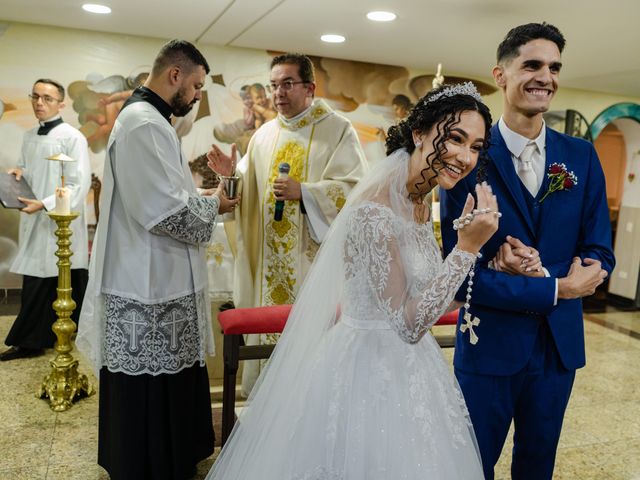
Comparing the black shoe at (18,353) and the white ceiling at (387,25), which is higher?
the white ceiling at (387,25)

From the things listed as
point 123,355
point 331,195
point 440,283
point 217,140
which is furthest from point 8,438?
point 217,140

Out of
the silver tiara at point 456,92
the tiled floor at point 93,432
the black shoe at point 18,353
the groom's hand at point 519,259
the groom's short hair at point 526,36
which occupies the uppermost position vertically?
the groom's short hair at point 526,36

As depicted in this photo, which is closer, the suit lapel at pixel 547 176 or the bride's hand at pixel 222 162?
the suit lapel at pixel 547 176

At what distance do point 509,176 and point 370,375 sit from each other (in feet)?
2.67

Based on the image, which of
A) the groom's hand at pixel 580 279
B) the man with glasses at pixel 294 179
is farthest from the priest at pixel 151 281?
the groom's hand at pixel 580 279

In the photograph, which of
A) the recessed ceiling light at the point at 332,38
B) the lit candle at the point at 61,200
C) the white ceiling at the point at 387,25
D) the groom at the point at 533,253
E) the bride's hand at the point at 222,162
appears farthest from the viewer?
the recessed ceiling light at the point at 332,38

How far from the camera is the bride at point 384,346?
1.70 meters

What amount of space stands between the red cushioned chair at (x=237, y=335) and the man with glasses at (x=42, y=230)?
2456mm

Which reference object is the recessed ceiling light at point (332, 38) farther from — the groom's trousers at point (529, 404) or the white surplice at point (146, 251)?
the groom's trousers at point (529, 404)

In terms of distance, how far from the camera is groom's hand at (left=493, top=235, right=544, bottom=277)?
1892 millimetres

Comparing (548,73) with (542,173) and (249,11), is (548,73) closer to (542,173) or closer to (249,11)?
(542,173)

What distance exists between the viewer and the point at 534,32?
1.94 metres

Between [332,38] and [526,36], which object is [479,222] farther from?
[332,38]

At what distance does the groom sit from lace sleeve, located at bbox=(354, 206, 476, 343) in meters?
0.26
